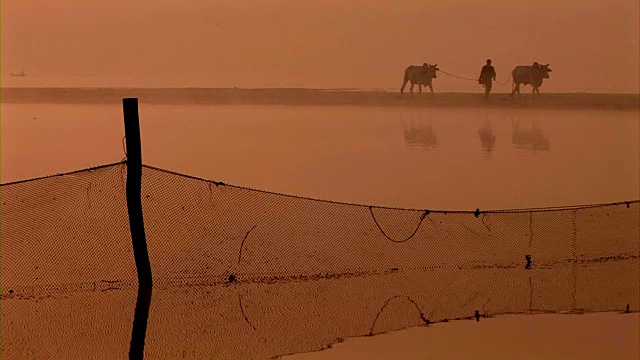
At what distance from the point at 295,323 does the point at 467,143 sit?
1.93m

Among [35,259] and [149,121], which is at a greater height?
[149,121]

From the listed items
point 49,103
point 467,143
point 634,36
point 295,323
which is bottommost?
point 295,323

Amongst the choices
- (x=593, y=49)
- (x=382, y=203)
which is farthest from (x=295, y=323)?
(x=593, y=49)

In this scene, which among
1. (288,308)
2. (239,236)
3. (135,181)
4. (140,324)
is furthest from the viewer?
(239,236)

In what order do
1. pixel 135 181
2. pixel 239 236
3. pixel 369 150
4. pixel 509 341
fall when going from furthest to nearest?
pixel 369 150 < pixel 239 236 < pixel 135 181 < pixel 509 341

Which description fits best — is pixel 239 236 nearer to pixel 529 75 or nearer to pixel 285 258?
pixel 285 258

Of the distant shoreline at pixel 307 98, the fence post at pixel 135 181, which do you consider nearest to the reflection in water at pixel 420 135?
the distant shoreline at pixel 307 98

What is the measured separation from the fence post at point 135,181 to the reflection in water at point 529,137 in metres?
2.39

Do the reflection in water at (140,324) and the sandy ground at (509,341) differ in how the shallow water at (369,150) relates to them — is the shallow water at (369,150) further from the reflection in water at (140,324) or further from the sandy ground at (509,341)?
the sandy ground at (509,341)

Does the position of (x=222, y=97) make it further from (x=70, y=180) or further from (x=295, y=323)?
(x=295, y=323)

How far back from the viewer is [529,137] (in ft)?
16.0

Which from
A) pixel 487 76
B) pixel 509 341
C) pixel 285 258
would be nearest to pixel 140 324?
pixel 285 258

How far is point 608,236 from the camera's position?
4543mm

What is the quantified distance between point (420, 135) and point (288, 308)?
167cm
